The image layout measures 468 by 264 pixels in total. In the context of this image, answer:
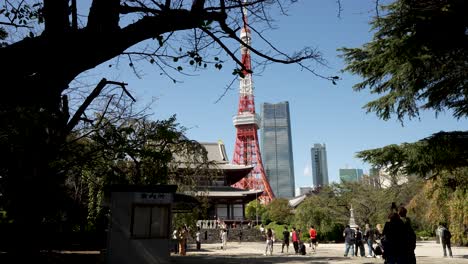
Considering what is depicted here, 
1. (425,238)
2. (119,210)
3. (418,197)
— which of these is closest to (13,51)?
(119,210)

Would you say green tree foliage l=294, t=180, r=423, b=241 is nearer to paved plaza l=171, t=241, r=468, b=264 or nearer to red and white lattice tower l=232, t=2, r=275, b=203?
paved plaza l=171, t=241, r=468, b=264

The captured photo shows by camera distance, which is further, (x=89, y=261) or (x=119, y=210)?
(x=89, y=261)

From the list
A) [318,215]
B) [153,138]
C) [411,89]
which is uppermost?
[411,89]

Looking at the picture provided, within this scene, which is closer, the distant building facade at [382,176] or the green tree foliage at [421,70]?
the green tree foliage at [421,70]

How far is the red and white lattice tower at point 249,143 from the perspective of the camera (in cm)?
6619

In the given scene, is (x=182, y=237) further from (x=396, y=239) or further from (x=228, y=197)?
(x=228, y=197)

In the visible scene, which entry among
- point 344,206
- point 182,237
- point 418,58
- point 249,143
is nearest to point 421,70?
point 418,58

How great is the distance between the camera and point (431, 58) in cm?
1128

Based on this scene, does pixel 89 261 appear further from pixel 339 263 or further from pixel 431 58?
pixel 431 58

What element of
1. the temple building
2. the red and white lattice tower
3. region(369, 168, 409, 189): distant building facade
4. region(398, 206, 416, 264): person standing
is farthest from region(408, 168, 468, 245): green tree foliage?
the red and white lattice tower

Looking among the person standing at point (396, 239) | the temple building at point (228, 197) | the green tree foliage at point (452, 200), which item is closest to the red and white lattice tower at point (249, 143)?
the temple building at point (228, 197)

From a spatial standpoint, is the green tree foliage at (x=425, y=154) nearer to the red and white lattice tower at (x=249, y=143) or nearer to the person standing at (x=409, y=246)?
the person standing at (x=409, y=246)

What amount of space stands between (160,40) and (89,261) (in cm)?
999

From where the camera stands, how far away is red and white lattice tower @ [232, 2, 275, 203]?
217 feet
